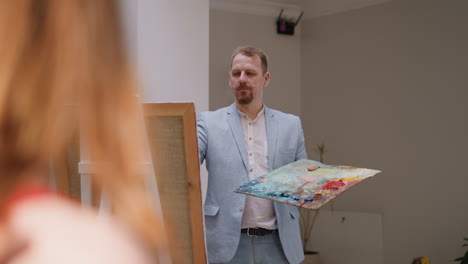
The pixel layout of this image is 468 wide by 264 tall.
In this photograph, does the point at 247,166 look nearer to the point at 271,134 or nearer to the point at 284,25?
the point at 271,134

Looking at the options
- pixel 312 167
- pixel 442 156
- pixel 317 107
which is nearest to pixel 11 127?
pixel 312 167

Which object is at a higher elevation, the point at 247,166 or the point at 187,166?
the point at 187,166

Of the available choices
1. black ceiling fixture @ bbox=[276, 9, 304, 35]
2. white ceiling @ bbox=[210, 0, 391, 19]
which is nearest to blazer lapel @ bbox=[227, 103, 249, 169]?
white ceiling @ bbox=[210, 0, 391, 19]

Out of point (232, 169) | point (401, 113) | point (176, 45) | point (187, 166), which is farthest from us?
point (401, 113)

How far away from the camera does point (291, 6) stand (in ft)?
20.6

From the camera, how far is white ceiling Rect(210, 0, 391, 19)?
5895 mm

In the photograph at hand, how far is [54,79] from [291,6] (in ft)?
19.7

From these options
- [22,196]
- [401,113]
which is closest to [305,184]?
[22,196]

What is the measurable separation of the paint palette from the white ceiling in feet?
13.6

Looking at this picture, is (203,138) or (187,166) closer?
(187,166)

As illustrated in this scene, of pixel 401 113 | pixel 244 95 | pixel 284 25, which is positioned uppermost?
pixel 284 25

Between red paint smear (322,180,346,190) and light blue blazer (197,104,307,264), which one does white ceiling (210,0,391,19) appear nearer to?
light blue blazer (197,104,307,264)

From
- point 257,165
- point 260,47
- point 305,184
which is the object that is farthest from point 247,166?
point 260,47

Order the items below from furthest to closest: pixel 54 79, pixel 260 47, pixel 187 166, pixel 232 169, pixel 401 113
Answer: pixel 260 47
pixel 401 113
pixel 232 169
pixel 187 166
pixel 54 79
